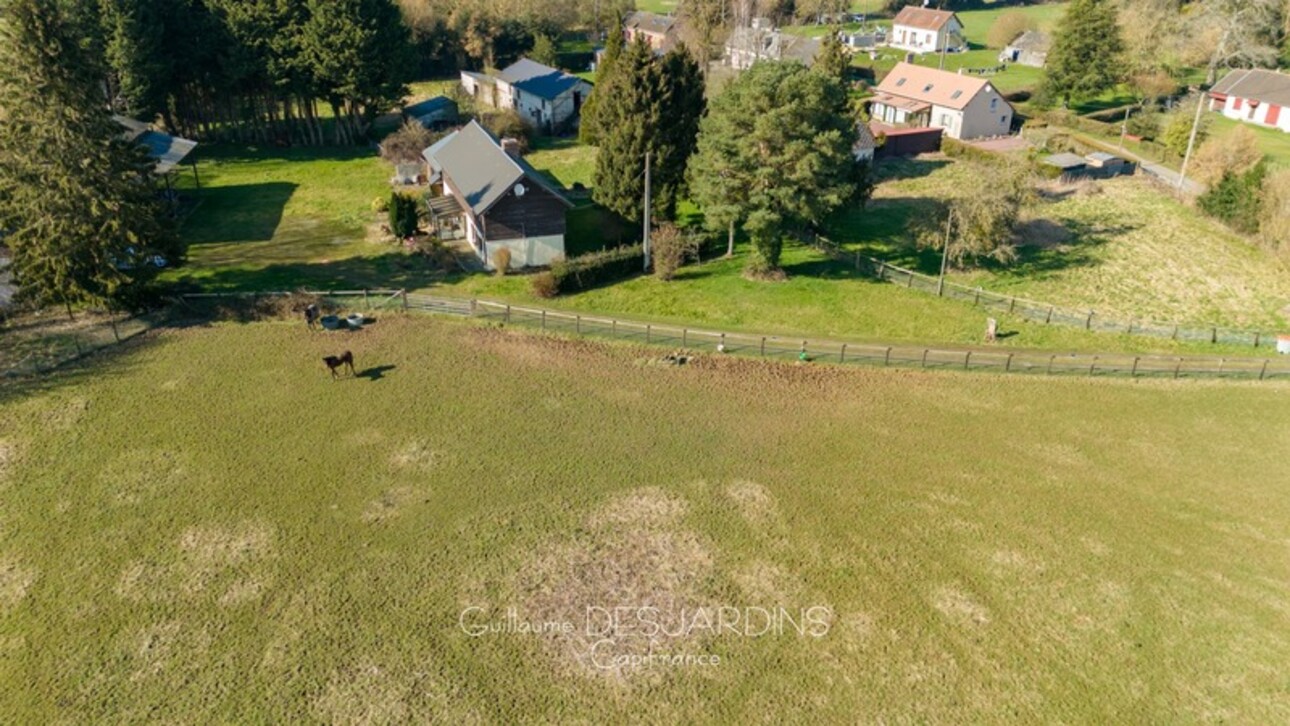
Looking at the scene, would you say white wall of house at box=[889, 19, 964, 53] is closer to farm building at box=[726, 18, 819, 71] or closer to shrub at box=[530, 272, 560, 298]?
farm building at box=[726, 18, 819, 71]

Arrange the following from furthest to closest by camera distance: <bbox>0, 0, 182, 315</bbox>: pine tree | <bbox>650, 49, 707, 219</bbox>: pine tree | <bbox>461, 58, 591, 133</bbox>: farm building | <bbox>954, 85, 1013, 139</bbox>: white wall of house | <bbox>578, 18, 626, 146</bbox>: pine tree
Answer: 1. <bbox>461, 58, 591, 133</bbox>: farm building
2. <bbox>954, 85, 1013, 139</bbox>: white wall of house
3. <bbox>578, 18, 626, 146</bbox>: pine tree
4. <bbox>650, 49, 707, 219</bbox>: pine tree
5. <bbox>0, 0, 182, 315</bbox>: pine tree

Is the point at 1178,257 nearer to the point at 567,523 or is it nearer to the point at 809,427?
the point at 809,427

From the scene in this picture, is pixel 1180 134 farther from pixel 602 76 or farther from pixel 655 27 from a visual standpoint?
pixel 655 27

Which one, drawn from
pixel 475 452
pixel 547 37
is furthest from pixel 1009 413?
pixel 547 37

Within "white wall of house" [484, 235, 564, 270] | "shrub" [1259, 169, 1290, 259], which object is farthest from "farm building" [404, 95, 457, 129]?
"shrub" [1259, 169, 1290, 259]

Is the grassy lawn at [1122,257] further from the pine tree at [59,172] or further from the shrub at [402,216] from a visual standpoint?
the pine tree at [59,172]
